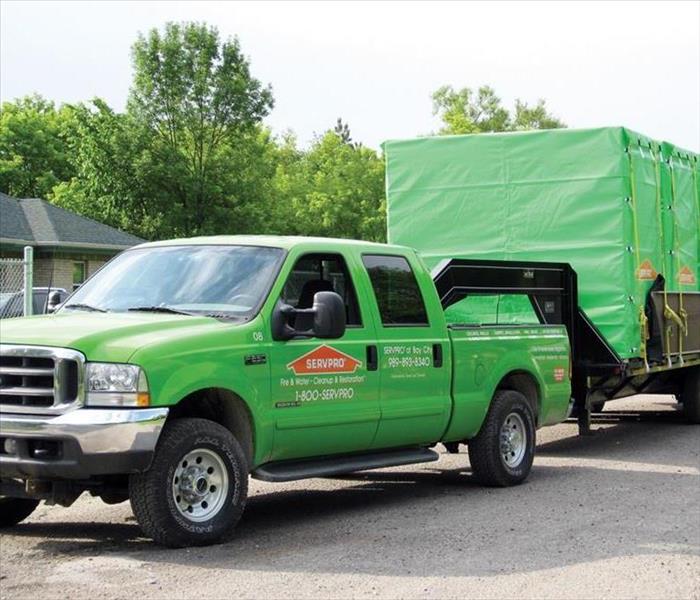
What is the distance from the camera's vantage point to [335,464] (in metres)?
8.61

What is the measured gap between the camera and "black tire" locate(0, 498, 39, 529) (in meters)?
8.41

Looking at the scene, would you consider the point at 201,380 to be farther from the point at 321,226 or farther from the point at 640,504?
the point at 321,226

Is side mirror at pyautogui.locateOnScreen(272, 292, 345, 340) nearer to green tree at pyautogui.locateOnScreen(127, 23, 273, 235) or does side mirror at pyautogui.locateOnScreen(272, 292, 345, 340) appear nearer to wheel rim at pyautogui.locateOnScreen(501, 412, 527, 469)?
wheel rim at pyautogui.locateOnScreen(501, 412, 527, 469)

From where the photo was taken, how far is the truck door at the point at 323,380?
8172 mm

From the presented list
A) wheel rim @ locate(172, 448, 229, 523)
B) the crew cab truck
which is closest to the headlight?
the crew cab truck

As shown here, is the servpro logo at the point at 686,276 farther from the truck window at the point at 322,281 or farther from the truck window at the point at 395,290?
the truck window at the point at 322,281

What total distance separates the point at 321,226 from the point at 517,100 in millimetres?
27100

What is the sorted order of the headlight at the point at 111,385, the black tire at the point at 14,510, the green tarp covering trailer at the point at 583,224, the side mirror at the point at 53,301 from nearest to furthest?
the headlight at the point at 111,385, the black tire at the point at 14,510, the side mirror at the point at 53,301, the green tarp covering trailer at the point at 583,224

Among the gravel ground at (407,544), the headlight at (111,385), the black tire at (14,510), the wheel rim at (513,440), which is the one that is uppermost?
the headlight at (111,385)

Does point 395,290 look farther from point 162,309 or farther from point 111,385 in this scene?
point 111,385

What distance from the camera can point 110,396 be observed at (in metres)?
7.13

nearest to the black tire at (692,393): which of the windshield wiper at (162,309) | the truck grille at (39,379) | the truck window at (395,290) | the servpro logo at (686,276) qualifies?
the servpro logo at (686,276)

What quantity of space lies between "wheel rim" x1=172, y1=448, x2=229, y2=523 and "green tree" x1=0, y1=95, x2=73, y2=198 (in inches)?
2094

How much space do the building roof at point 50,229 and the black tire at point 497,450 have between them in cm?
2658
